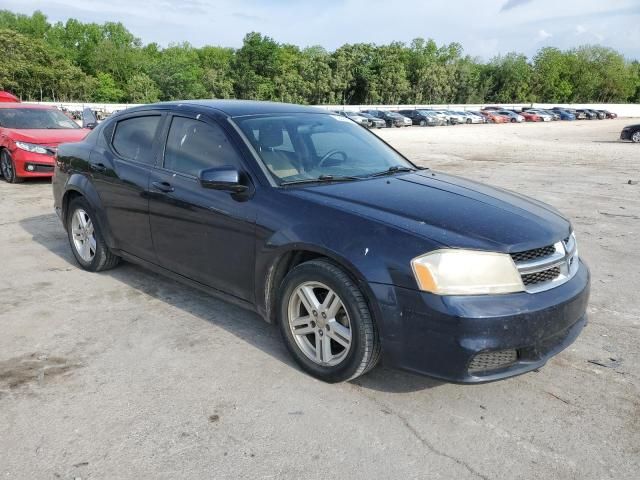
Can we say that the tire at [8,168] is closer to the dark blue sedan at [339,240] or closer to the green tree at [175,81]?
the dark blue sedan at [339,240]

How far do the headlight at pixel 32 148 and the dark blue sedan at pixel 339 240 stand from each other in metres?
6.40

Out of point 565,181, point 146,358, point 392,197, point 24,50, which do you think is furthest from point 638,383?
point 24,50

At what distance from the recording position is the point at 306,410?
121 inches

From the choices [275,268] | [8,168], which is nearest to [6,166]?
[8,168]

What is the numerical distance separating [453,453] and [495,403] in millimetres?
573

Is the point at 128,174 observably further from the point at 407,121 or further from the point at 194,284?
the point at 407,121

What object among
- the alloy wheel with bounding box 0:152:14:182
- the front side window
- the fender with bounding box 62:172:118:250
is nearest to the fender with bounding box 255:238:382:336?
the front side window

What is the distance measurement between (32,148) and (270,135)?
8.18m

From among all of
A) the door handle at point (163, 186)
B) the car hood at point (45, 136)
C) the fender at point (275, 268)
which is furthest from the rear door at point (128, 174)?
the car hood at point (45, 136)

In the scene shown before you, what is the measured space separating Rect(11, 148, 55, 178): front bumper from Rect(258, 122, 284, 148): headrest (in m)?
7.85

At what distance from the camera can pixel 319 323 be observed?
3.31 meters

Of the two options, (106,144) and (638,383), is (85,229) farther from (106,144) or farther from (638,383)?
(638,383)

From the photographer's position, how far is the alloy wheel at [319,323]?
10.6 feet

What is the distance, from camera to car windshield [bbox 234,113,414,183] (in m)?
3.84
